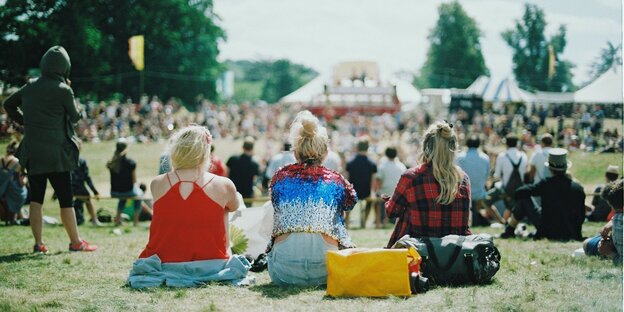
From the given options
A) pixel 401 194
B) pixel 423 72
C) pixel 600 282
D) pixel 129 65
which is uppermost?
pixel 423 72

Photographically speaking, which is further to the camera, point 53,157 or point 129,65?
point 129,65

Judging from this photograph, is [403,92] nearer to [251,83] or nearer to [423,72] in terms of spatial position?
[423,72]

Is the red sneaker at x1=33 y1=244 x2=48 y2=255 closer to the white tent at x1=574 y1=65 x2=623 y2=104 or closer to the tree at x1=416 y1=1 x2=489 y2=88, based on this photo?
the white tent at x1=574 y1=65 x2=623 y2=104

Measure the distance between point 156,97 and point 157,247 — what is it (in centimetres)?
2763

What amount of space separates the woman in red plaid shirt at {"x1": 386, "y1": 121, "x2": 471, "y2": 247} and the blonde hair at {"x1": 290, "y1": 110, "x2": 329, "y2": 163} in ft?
2.49

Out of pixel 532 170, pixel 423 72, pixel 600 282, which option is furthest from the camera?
pixel 423 72

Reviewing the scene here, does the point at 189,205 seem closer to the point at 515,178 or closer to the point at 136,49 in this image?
the point at 515,178

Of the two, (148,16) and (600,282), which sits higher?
(148,16)

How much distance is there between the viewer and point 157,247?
5.22 m

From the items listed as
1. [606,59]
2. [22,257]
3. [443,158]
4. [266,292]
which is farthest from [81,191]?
[606,59]

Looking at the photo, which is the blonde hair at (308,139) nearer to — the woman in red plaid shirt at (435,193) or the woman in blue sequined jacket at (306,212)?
the woman in blue sequined jacket at (306,212)

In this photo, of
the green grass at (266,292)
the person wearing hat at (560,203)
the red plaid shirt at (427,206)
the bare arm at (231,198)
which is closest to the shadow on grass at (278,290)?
the green grass at (266,292)

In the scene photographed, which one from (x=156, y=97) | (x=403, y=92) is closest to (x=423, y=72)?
(x=403, y=92)

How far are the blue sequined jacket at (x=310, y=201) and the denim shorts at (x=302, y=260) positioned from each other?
7 cm
